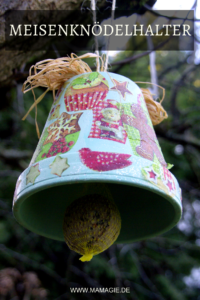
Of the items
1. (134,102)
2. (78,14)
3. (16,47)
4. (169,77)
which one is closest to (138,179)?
(134,102)

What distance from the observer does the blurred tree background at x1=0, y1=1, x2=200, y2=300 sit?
2014 mm

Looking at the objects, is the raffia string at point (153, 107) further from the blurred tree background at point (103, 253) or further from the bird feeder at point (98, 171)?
the blurred tree background at point (103, 253)

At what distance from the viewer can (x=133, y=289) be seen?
2.29 meters

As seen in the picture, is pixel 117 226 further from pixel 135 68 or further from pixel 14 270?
pixel 135 68

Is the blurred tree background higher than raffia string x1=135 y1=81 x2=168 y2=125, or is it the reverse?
raffia string x1=135 y1=81 x2=168 y2=125

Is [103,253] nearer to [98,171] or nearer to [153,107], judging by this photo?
[153,107]

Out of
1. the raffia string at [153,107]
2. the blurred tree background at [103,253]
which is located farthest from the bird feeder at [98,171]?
the blurred tree background at [103,253]

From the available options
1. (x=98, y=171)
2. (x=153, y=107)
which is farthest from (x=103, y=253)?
(x=98, y=171)

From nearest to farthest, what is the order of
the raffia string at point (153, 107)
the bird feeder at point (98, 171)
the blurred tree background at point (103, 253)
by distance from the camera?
the bird feeder at point (98, 171) < the raffia string at point (153, 107) < the blurred tree background at point (103, 253)

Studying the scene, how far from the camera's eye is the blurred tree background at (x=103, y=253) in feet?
6.61

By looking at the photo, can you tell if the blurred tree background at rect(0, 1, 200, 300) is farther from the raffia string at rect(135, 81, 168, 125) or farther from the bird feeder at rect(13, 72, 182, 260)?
the bird feeder at rect(13, 72, 182, 260)

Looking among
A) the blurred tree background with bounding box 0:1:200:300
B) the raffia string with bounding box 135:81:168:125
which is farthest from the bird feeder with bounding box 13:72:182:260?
the blurred tree background with bounding box 0:1:200:300

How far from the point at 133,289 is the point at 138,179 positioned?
1.91 meters

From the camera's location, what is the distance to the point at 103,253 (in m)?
2.33
